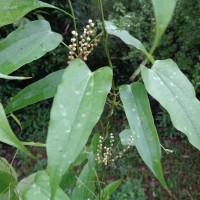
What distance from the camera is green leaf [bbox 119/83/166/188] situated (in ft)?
1.67

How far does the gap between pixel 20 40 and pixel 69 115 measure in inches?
6.9

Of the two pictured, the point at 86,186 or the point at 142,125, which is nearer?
the point at 142,125

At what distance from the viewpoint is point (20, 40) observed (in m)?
0.56

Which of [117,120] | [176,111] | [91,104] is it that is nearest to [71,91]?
[91,104]

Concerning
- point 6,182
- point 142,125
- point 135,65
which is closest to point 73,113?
point 142,125

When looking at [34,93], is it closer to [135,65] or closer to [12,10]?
[12,10]

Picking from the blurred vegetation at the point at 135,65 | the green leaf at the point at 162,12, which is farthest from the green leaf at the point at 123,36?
the blurred vegetation at the point at 135,65

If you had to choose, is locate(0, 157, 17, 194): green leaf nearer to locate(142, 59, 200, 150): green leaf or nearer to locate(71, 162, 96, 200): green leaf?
locate(71, 162, 96, 200): green leaf

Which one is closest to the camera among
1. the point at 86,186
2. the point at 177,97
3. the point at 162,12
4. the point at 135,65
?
the point at 162,12

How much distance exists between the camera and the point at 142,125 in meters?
0.54

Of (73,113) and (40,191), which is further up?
(73,113)

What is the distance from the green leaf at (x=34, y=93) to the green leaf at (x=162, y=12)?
25 centimetres

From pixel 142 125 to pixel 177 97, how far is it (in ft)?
0.21

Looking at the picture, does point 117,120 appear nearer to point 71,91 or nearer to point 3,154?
point 3,154
